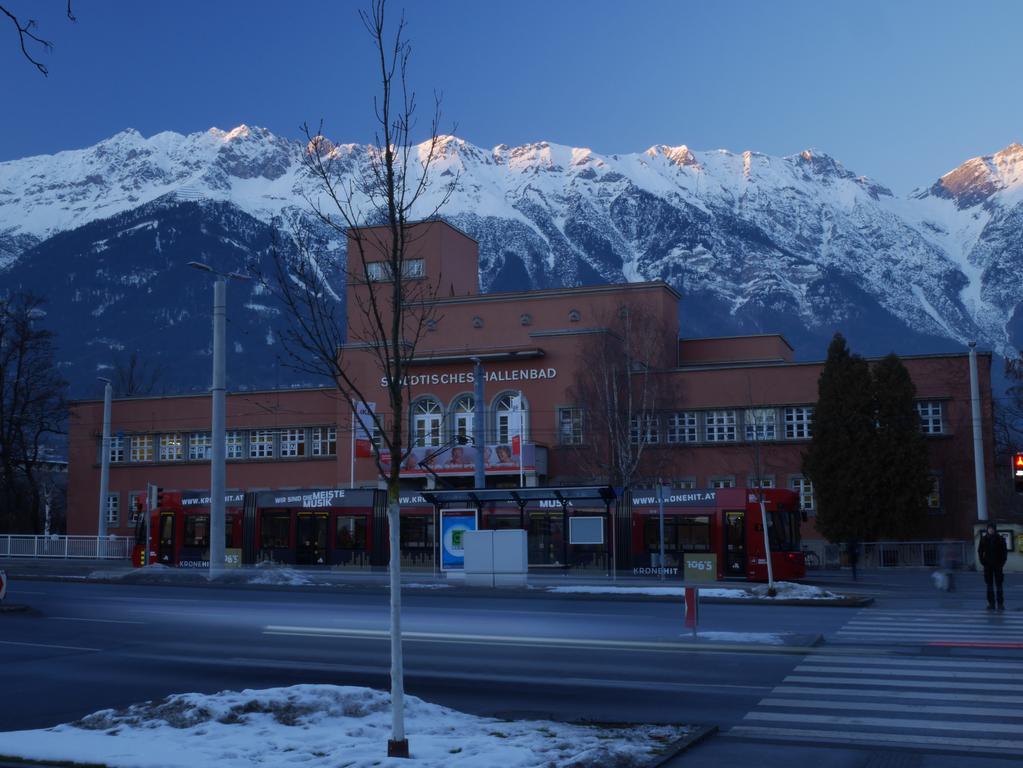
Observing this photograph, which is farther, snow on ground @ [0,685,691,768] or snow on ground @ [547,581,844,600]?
snow on ground @ [547,581,844,600]

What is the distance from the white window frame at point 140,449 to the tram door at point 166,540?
2376 centimetres

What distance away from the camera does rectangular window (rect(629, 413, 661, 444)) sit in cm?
5522

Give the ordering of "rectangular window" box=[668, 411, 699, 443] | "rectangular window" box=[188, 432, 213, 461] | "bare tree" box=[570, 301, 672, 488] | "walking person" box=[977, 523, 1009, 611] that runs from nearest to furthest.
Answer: "walking person" box=[977, 523, 1009, 611], "bare tree" box=[570, 301, 672, 488], "rectangular window" box=[668, 411, 699, 443], "rectangular window" box=[188, 432, 213, 461]

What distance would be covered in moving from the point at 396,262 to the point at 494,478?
1962 inches

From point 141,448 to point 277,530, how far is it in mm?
28851

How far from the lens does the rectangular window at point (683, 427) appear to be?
57.6 metres

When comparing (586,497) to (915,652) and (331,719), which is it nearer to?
(915,652)

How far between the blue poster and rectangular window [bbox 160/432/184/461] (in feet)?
112

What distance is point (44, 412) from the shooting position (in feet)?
221

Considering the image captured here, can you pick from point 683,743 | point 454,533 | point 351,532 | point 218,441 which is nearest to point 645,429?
point 351,532

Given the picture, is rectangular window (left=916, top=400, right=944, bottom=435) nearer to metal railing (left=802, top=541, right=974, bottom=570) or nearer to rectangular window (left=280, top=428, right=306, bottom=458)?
metal railing (left=802, top=541, right=974, bottom=570)

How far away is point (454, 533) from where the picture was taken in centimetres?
3972

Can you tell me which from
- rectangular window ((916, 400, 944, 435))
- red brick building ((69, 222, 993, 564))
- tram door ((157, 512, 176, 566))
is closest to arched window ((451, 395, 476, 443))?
red brick building ((69, 222, 993, 564))

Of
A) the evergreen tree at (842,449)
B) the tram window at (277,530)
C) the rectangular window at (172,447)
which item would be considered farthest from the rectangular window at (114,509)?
the evergreen tree at (842,449)
